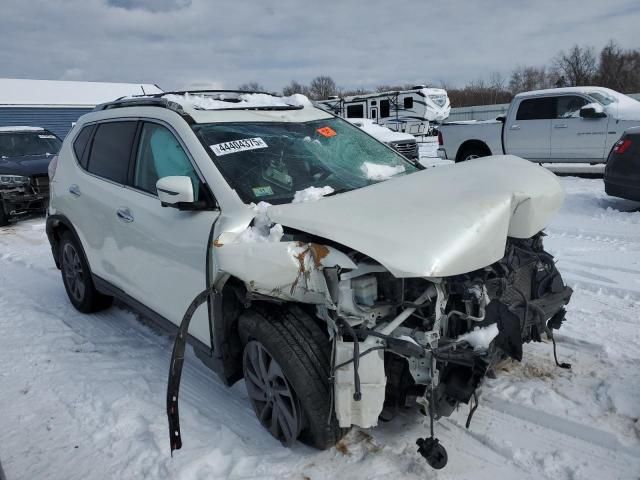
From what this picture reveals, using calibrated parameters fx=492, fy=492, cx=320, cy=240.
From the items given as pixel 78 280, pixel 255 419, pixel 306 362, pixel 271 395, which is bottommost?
pixel 255 419

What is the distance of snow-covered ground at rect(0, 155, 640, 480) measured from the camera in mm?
2510

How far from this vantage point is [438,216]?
232cm

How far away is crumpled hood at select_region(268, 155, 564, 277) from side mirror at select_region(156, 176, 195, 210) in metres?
0.50

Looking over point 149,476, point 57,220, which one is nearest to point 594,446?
point 149,476

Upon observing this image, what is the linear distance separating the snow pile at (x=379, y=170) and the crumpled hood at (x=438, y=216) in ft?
1.66

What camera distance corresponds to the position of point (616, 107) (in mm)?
10008

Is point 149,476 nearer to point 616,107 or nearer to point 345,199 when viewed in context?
point 345,199

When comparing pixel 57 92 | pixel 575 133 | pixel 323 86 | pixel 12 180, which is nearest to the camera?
pixel 12 180

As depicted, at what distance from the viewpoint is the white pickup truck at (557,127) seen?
32.8ft

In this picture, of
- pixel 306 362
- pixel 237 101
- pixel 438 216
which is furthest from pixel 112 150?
pixel 438 216

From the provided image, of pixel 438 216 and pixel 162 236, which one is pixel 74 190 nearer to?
pixel 162 236

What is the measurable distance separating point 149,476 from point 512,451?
1877 millimetres

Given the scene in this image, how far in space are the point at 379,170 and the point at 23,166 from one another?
900 cm

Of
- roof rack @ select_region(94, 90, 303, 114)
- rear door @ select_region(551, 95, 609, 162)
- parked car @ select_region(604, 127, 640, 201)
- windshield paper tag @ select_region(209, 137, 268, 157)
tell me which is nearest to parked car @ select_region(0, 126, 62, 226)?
roof rack @ select_region(94, 90, 303, 114)
